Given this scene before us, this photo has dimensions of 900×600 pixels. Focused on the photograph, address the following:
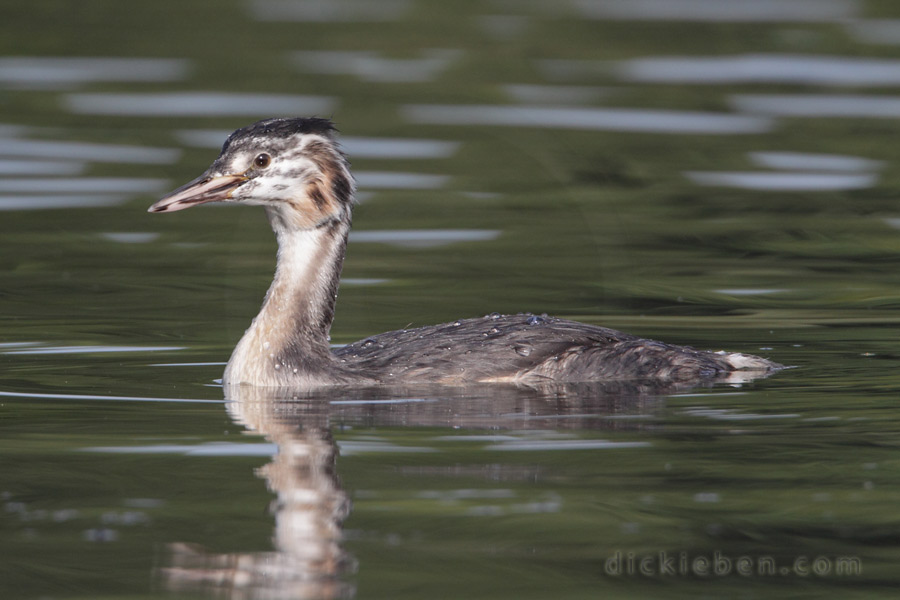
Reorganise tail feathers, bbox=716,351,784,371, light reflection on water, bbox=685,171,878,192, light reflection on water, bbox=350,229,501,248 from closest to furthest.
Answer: tail feathers, bbox=716,351,784,371 → light reflection on water, bbox=350,229,501,248 → light reflection on water, bbox=685,171,878,192

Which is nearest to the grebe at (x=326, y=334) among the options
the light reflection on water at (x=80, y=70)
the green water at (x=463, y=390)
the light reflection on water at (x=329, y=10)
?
the green water at (x=463, y=390)

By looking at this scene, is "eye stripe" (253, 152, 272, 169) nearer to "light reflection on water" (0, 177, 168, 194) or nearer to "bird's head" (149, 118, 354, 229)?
"bird's head" (149, 118, 354, 229)

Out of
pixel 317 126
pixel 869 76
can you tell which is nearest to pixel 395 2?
pixel 869 76

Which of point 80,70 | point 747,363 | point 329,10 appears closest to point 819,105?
point 80,70

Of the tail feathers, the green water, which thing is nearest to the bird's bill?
the green water

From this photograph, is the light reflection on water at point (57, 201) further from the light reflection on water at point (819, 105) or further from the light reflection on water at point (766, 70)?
the light reflection on water at point (766, 70)

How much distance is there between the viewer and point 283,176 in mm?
11508

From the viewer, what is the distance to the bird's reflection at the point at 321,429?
7270mm

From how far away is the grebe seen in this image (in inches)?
448

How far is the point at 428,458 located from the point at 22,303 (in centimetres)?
638

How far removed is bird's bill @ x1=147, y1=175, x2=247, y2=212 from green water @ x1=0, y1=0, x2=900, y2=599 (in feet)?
3.79

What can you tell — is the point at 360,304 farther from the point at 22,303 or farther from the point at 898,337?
the point at 898,337

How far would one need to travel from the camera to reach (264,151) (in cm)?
1147

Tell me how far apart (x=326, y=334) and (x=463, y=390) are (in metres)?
1.19
